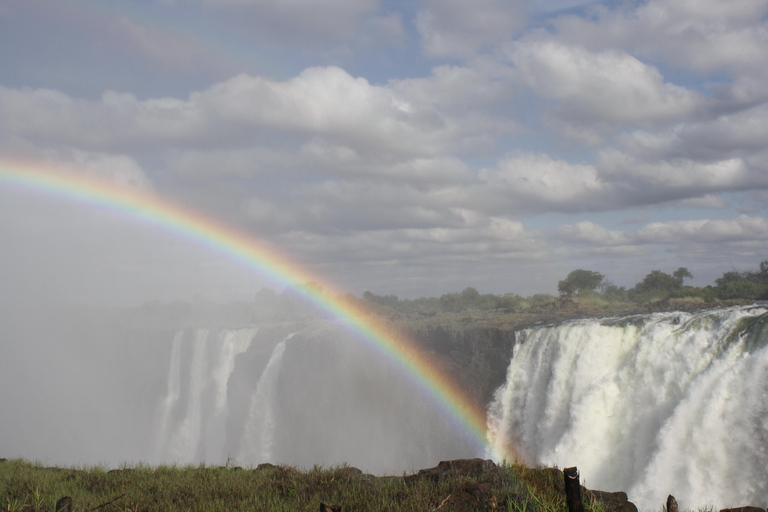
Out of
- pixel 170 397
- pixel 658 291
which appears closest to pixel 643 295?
pixel 658 291

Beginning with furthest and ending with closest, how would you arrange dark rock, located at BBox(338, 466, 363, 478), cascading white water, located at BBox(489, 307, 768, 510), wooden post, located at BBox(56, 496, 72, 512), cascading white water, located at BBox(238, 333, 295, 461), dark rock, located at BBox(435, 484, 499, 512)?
cascading white water, located at BBox(238, 333, 295, 461) → cascading white water, located at BBox(489, 307, 768, 510) → dark rock, located at BBox(338, 466, 363, 478) → wooden post, located at BBox(56, 496, 72, 512) → dark rock, located at BBox(435, 484, 499, 512)

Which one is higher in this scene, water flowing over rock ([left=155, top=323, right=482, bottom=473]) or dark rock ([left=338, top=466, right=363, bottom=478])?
dark rock ([left=338, top=466, right=363, bottom=478])

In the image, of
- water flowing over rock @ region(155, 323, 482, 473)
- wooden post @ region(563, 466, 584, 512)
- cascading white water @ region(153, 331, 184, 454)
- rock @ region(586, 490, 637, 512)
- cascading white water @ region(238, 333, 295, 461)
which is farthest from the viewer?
cascading white water @ region(153, 331, 184, 454)

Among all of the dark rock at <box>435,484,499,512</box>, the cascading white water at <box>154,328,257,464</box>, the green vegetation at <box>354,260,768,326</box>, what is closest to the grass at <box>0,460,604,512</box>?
the dark rock at <box>435,484,499,512</box>

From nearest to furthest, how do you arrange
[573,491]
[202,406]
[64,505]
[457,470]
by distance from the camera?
[573,491] → [64,505] → [457,470] → [202,406]

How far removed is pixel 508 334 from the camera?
76.8ft

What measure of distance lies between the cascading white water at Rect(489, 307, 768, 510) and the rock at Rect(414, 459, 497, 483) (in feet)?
20.7

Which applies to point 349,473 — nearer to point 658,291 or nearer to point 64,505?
point 64,505

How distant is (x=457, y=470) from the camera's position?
7.44m

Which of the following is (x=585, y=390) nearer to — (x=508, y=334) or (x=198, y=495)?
(x=508, y=334)

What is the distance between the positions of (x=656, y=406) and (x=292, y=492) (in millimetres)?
10708

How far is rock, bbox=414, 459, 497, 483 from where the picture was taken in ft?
23.9

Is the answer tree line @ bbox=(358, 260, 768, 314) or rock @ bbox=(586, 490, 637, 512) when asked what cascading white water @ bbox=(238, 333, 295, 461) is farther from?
rock @ bbox=(586, 490, 637, 512)

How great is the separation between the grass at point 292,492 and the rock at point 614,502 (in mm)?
414
